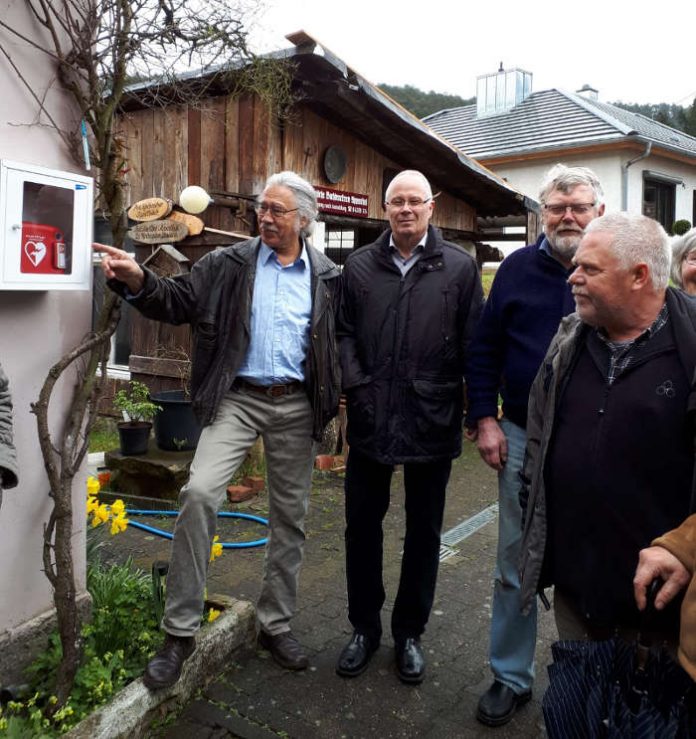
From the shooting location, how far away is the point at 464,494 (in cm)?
639

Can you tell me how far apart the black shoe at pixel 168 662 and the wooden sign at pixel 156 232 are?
429 cm

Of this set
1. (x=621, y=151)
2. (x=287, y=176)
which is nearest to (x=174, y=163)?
(x=287, y=176)

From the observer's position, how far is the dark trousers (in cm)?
327

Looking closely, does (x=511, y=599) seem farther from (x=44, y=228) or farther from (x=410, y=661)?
(x=44, y=228)

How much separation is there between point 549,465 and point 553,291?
84cm

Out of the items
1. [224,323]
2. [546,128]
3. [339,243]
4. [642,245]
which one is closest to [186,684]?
[224,323]

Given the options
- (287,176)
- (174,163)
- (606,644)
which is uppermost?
(174,163)

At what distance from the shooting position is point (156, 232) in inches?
261

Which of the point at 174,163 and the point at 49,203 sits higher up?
the point at 174,163

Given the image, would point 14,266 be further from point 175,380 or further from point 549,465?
point 175,380

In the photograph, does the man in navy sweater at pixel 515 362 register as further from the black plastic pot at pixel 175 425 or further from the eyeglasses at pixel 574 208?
the black plastic pot at pixel 175 425

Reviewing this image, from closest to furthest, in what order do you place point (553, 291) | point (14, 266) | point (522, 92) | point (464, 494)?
point (14, 266) → point (553, 291) → point (464, 494) → point (522, 92)

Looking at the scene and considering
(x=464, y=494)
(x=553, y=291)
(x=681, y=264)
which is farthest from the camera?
(x=464, y=494)

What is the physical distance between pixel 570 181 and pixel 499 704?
2125 millimetres
